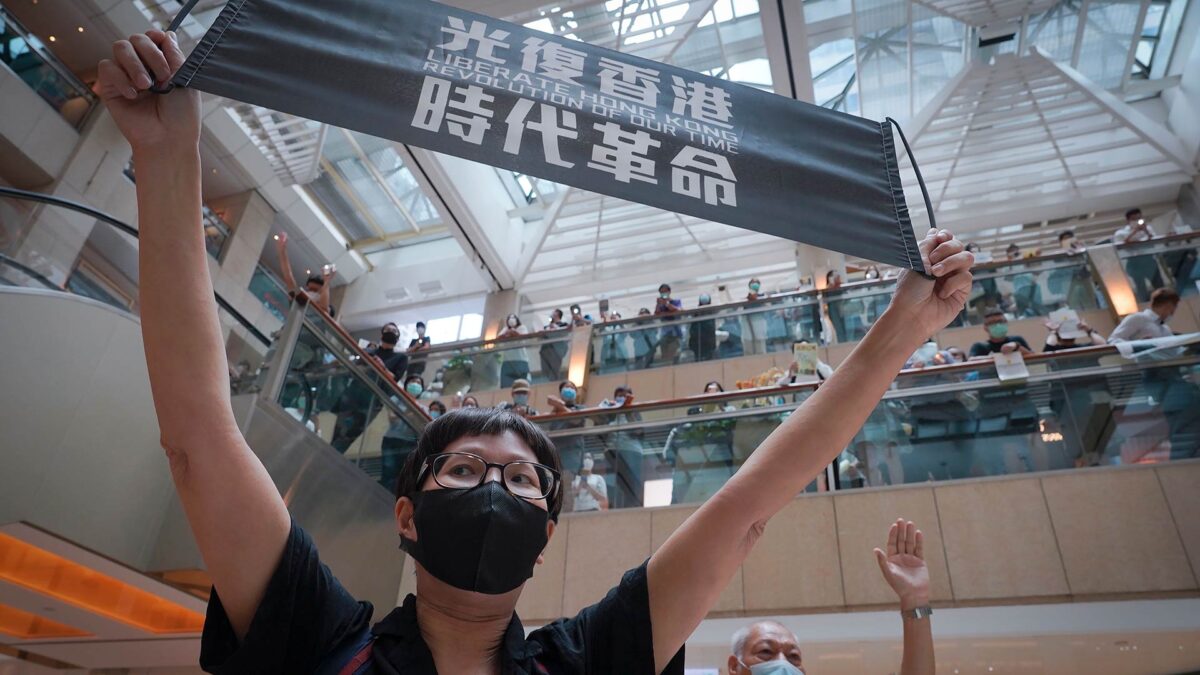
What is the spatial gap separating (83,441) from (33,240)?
1828 mm

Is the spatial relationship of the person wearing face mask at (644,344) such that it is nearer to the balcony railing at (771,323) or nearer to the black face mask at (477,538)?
the balcony railing at (771,323)

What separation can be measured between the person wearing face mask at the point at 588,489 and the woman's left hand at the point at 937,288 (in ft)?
17.8

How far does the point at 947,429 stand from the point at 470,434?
5.60 m

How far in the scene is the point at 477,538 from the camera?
1.21 metres

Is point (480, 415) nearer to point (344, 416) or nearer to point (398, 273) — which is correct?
point (344, 416)

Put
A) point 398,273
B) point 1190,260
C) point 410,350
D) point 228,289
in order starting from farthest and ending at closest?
point 398,273
point 228,289
point 410,350
point 1190,260

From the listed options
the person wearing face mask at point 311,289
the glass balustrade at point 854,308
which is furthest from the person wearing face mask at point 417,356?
the glass balustrade at point 854,308

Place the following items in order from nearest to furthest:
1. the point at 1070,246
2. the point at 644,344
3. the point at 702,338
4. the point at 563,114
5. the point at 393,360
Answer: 1. the point at 563,114
2. the point at 393,360
3. the point at 1070,246
4. the point at 702,338
5. the point at 644,344

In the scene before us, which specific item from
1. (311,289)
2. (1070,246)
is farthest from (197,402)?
(1070,246)

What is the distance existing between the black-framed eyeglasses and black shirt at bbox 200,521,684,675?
0.18 m

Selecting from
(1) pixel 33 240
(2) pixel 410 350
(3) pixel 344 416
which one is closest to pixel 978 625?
(3) pixel 344 416

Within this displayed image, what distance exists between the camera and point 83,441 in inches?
199

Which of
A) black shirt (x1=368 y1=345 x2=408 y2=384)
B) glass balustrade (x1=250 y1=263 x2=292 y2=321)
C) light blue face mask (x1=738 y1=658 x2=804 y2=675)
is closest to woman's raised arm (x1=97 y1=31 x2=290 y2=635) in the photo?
light blue face mask (x1=738 y1=658 x2=804 y2=675)

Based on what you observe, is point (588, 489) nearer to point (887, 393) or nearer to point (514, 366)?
point (887, 393)
